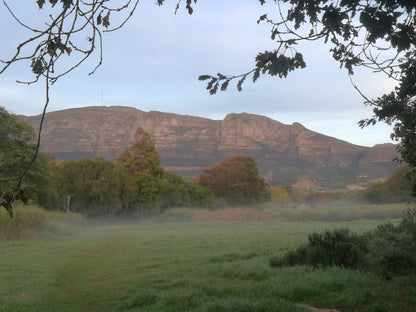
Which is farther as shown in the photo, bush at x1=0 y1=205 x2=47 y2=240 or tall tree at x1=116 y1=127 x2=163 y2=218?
tall tree at x1=116 y1=127 x2=163 y2=218

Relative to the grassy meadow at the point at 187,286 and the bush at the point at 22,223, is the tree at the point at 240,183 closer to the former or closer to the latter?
the bush at the point at 22,223

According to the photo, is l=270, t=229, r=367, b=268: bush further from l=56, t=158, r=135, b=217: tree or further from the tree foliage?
the tree foliage

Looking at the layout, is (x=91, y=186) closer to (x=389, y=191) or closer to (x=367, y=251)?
(x=389, y=191)

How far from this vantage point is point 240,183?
3258 inches

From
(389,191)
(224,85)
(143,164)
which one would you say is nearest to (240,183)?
(143,164)

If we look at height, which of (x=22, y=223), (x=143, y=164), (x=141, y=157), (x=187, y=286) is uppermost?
(x=141, y=157)

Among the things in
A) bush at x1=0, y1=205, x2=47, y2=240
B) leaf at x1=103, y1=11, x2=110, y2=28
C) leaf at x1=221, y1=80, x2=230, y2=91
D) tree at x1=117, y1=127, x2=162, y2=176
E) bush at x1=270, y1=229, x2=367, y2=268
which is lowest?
bush at x1=0, y1=205, x2=47, y2=240

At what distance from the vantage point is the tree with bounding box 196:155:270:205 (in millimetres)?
82625

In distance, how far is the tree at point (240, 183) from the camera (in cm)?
8262

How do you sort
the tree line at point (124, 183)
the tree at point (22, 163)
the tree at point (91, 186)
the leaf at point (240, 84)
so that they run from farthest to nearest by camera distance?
the tree at point (91, 186) → the tree line at point (124, 183) → the tree at point (22, 163) → the leaf at point (240, 84)

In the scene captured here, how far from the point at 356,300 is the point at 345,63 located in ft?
12.5

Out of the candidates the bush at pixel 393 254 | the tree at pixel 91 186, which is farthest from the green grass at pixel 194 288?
the tree at pixel 91 186

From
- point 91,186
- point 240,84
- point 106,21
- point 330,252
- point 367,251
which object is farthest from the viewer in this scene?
point 91,186

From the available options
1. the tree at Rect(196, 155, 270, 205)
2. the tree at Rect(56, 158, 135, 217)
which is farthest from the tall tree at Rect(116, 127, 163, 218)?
the tree at Rect(196, 155, 270, 205)
